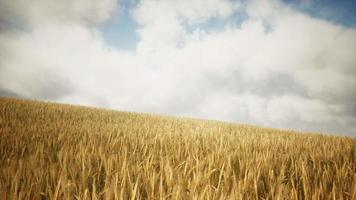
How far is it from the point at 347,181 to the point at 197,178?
1446mm

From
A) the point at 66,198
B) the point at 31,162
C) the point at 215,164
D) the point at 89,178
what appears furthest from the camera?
the point at 215,164

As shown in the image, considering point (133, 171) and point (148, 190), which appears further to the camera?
point (133, 171)

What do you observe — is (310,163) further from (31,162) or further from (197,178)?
(31,162)

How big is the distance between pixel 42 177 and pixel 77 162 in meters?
0.47

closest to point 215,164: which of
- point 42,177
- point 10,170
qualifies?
point 42,177

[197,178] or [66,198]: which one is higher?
[197,178]

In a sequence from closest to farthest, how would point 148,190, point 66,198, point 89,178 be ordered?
point 66,198, point 148,190, point 89,178

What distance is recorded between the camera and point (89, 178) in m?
2.12

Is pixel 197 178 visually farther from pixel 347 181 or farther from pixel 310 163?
pixel 310 163

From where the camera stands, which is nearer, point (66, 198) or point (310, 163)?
point (66, 198)

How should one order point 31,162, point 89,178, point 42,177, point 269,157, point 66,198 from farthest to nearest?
point 269,157
point 31,162
point 89,178
point 42,177
point 66,198

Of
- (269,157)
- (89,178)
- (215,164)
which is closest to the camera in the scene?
(89,178)

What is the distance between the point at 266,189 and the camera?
2.18 metres

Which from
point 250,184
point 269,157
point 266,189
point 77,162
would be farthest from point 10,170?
point 269,157
